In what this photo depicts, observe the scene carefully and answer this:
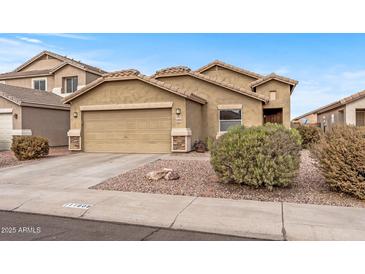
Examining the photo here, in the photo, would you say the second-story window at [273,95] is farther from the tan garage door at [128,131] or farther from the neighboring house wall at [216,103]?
the tan garage door at [128,131]

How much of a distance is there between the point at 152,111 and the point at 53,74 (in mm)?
17068

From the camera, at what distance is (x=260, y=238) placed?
468cm

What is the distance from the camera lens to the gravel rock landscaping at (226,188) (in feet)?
22.6

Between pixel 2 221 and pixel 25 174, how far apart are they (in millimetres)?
5323

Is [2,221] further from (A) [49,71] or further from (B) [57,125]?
(A) [49,71]

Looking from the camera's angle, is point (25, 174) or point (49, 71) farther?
point (49, 71)

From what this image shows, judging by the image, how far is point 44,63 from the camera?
1204 inches

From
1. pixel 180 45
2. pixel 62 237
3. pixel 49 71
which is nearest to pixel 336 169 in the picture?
pixel 62 237

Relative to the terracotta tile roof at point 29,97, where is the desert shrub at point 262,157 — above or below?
below

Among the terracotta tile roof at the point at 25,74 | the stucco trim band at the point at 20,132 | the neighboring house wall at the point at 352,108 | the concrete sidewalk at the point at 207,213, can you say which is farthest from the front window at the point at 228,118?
the terracotta tile roof at the point at 25,74

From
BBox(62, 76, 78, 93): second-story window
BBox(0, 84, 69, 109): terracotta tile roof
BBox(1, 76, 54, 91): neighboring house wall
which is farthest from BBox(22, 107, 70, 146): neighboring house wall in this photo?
BBox(1, 76, 54, 91): neighboring house wall

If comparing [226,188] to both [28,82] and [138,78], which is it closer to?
[138,78]

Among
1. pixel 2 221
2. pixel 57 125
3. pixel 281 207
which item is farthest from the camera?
pixel 57 125

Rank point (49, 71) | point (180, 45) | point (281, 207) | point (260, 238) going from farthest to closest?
1. point (49, 71)
2. point (180, 45)
3. point (281, 207)
4. point (260, 238)
